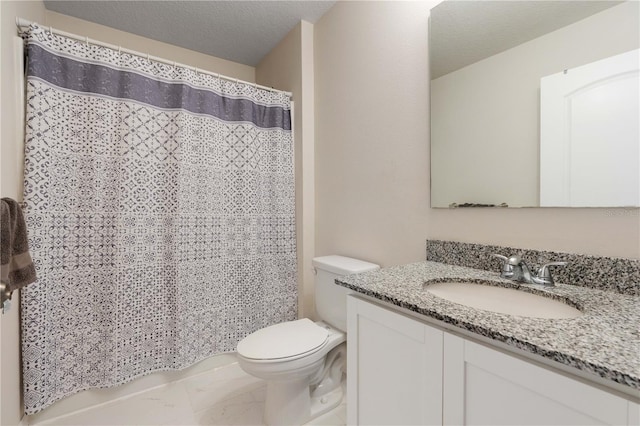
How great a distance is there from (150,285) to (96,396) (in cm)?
62

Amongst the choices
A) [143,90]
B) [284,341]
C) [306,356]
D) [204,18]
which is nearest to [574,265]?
[306,356]

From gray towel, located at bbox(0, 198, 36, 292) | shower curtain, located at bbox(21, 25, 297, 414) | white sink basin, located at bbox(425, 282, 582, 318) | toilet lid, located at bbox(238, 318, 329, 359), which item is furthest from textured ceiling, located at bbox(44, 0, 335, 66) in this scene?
toilet lid, located at bbox(238, 318, 329, 359)

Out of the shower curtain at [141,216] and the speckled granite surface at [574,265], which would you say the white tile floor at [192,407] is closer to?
the shower curtain at [141,216]

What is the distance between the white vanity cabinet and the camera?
50cm

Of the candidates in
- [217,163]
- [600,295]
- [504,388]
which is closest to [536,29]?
[600,295]

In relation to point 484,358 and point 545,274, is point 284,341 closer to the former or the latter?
point 484,358

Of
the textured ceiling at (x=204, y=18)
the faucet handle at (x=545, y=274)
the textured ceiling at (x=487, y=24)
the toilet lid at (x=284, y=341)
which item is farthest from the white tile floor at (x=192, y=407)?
the textured ceiling at (x=204, y=18)

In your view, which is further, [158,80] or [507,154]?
[158,80]

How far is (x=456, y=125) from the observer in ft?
3.94

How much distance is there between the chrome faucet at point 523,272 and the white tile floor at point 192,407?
110 centimetres

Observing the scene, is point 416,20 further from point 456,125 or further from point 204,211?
point 204,211

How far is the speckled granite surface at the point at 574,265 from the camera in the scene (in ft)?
2.60

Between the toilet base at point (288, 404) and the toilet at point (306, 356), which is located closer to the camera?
the toilet at point (306, 356)

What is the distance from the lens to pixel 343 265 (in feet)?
5.04
